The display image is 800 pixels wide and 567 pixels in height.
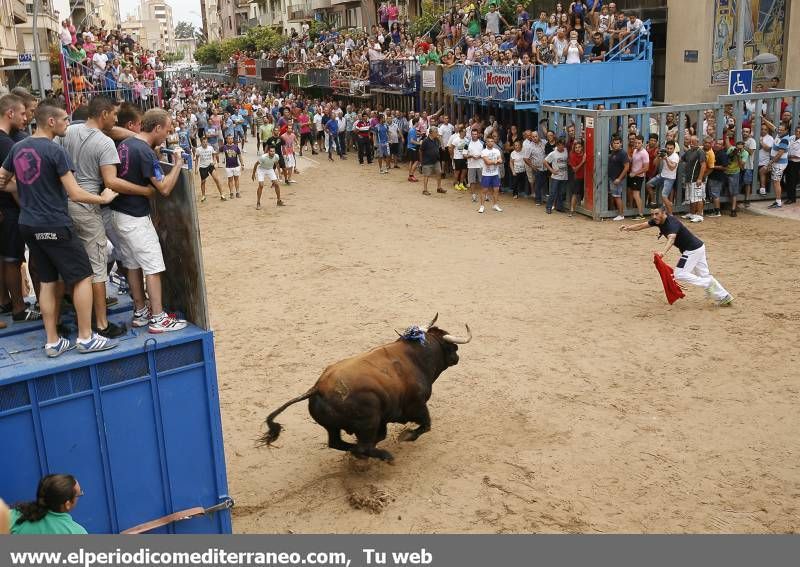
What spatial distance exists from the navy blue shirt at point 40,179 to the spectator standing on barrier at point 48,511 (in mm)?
1803

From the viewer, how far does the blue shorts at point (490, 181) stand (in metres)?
18.6

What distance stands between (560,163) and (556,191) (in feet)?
2.25

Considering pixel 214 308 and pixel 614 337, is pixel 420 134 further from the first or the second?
pixel 614 337

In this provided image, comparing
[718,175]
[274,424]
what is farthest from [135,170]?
[718,175]

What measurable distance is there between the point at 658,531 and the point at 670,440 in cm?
162

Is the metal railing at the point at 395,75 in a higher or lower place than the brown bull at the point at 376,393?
higher

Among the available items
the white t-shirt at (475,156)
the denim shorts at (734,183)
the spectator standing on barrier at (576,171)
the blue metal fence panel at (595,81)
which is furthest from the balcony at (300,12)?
the denim shorts at (734,183)

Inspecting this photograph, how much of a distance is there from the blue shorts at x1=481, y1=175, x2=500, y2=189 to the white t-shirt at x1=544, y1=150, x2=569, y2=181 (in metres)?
1.43

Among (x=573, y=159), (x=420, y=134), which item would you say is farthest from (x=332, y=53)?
(x=573, y=159)

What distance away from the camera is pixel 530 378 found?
909cm

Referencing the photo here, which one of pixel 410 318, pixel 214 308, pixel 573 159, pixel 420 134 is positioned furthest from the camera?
pixel 420 134

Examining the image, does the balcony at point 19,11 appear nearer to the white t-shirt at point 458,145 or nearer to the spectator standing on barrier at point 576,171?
the white t-shirt at point 458,145

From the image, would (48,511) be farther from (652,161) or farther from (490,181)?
(490,181)

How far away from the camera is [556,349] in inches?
391
